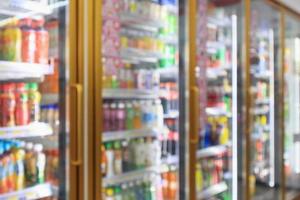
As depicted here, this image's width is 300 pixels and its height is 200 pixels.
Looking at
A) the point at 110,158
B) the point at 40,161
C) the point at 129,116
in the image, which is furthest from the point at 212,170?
the point at 40,161

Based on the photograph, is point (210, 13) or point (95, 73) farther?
point (210, 13)

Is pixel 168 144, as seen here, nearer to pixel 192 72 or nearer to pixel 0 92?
pixel 192 72

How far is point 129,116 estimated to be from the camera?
2174mm

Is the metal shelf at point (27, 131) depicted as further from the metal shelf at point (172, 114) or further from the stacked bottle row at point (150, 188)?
the metal shelf at point (172, 114)

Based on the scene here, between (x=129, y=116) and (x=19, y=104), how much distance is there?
0.71m

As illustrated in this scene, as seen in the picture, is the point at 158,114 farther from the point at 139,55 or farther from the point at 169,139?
the point at 139,55

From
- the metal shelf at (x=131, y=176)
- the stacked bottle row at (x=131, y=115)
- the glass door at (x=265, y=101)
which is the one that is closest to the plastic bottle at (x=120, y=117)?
the stacked bottle row at (x=131, y=115)

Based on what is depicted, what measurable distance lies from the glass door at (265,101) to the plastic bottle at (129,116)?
1.48 meters

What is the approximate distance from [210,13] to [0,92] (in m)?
1.73

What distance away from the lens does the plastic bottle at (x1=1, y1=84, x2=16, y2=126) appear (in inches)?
63.4

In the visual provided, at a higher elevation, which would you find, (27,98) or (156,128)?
(27,98)

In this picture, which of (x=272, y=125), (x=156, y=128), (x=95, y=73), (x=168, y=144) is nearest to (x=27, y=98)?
(x=95, y=73)

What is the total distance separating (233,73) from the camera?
2.81m

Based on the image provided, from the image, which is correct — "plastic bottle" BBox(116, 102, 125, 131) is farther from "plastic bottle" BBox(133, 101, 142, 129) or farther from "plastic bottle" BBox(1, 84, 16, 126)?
"plastic bottle" BBox(1, 84, 16, 126)
